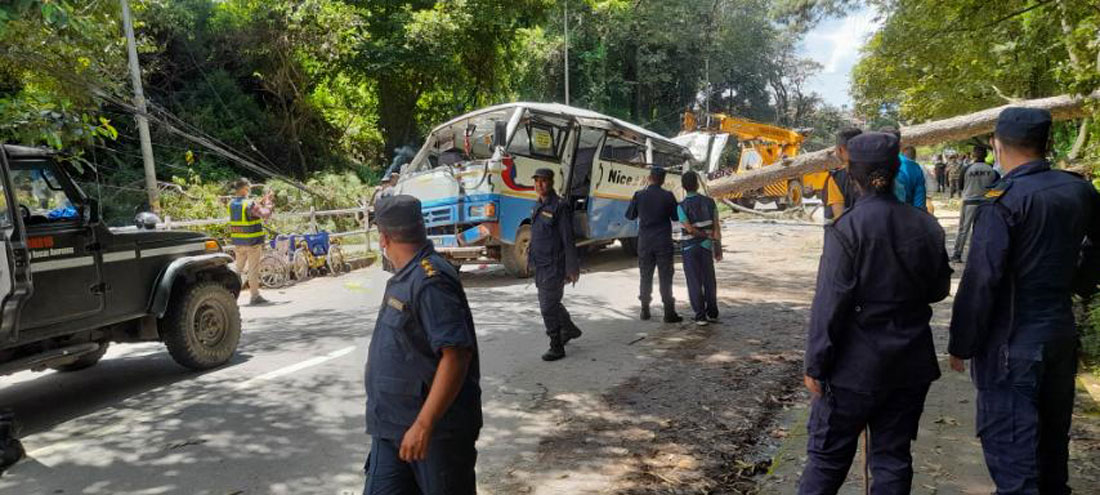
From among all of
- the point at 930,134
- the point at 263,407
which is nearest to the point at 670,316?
the point at 263,407

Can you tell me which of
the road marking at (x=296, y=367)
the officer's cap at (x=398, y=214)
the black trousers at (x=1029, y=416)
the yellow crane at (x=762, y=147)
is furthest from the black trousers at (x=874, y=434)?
the yellow crane at (x=762, y=147)

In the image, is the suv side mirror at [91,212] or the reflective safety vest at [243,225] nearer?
the suv side mirror at [91,212]

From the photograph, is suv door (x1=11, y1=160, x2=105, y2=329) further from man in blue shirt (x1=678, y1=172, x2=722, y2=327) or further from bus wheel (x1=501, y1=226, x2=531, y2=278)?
bus wheel (x1=501, y1=226, x2=531, y2=278)

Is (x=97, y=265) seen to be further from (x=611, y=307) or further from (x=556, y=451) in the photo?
(x=611, y=307)

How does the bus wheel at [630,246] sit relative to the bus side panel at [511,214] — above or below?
below

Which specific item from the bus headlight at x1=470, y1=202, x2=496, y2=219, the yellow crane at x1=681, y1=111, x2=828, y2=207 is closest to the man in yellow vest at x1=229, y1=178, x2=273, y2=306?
the bus headlight at x1=470, y1=202, x2=496, y2=219

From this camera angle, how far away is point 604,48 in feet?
117

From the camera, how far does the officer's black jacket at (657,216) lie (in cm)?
751

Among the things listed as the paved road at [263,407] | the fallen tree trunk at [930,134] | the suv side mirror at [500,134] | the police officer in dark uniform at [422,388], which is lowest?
the paved road at [263,407]

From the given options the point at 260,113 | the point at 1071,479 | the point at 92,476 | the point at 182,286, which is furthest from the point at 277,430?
the point at 260,113

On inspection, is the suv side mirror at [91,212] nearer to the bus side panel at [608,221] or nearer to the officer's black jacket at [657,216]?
the officer's black jacket at [657,216]

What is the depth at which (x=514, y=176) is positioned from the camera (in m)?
10.4

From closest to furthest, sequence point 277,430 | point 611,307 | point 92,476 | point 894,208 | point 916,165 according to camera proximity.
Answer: point 894,208, point 92,476, point 277,430, point 916,165, point 611,307

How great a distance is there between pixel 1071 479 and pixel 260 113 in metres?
23.3
